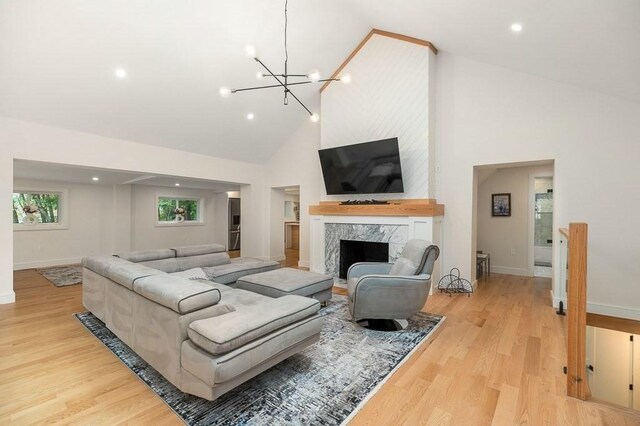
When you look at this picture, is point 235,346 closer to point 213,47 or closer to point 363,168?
point 363,168

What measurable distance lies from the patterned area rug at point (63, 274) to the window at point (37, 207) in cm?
123

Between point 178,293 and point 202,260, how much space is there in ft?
8.58

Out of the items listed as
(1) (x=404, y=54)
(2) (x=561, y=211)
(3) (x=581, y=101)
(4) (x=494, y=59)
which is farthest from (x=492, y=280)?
(1) (x=404, y=54)

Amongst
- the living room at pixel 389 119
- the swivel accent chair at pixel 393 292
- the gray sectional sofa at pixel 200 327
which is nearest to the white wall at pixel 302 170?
the living room at pixel 389 119

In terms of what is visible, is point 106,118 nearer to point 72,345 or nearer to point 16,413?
point 72,345

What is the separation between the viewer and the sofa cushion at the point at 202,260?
4281mm

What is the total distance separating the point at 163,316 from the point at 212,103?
4064mm

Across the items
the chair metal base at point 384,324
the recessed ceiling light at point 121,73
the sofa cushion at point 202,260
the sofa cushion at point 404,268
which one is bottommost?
the chair metal base at point 384,324

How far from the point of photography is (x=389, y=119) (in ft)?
16.7

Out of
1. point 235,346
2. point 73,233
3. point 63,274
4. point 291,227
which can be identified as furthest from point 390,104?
point 73,233

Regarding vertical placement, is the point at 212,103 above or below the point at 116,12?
below

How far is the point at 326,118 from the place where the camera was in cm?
592

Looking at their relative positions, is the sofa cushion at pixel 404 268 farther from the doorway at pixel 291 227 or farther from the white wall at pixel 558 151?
the doorway at pixel 291 227

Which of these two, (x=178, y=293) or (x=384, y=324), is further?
(x=384, y=324)
